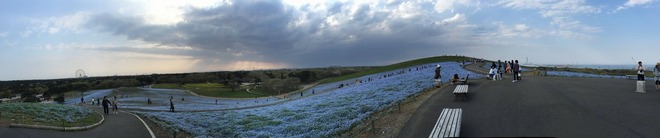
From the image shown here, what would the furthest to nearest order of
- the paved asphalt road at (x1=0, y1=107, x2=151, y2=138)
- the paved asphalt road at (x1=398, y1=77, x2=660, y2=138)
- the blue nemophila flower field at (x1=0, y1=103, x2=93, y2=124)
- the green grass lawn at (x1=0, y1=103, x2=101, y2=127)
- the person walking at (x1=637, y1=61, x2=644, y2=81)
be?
the blue nemophila flower field at (x1=0, y1=103, x2=93, y2=124) → the green grass lawn at (x1=0, y1=103, x2=101, y2=127) → the person walking at (x1=637, y1=61, x2=644, y2=81) → the paved asphalt road at (x1=0, y1=107, x2=151, y2=138) → the paved asphalt road at (x1=398, y1=77, x2=660, y2=138)

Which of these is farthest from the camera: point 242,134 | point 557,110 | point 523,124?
point 242,134

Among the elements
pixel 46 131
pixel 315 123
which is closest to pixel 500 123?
pixel 315 123

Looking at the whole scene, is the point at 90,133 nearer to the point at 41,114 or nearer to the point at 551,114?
the point at 41,114

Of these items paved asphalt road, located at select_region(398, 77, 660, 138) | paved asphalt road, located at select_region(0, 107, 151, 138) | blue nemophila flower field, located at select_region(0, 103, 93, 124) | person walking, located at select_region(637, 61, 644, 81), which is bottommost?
paved asphalt road, located at select_region(0, 107, 151, 138)

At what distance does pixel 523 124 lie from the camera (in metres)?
13.5

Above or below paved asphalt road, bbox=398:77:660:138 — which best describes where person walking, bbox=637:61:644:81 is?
above

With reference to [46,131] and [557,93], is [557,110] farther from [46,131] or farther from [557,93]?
[46,131]

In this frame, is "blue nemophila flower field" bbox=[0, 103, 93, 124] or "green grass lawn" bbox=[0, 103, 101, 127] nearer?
"green grass lawn" bbox=[0, 103, 101, 127]

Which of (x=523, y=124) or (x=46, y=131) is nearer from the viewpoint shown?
(x=523, y=124)

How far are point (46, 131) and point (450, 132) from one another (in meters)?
21.9

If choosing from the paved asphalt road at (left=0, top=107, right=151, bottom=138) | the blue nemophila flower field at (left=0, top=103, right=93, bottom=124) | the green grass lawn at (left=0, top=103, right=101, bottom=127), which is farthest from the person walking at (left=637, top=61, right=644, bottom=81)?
the blue nemophila flower field at (left=0, top=103, right=93, bottom=124)

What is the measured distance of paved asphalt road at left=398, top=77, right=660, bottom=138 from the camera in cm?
1243

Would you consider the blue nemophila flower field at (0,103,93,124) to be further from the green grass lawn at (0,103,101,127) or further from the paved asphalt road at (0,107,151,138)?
the paved asphalt road at (0,107,151,138)

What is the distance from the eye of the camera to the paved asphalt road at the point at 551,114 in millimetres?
12430
